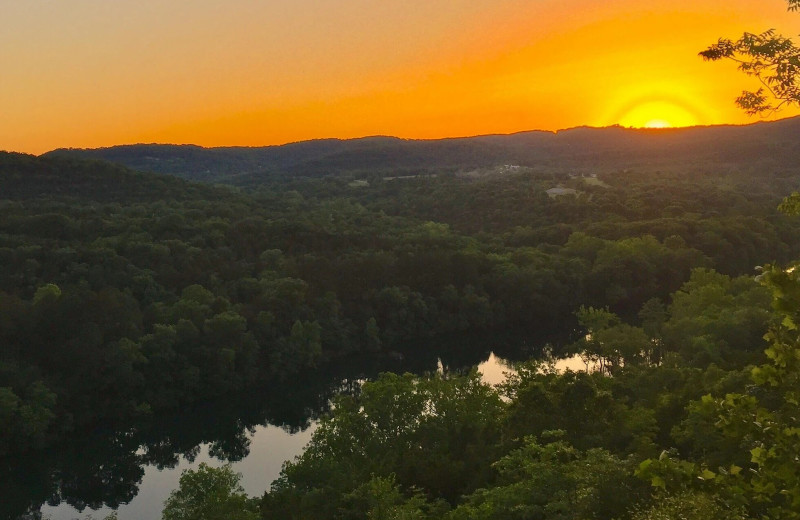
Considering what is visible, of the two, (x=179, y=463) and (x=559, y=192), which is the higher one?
(x=559, y=192)

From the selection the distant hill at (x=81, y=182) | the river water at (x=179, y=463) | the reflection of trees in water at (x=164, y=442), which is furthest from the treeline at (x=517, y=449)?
the distant hill at (x=81, y=182)

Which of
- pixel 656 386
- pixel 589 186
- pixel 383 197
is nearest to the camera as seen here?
pixel 656 386

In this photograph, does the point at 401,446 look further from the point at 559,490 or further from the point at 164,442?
the point at 164,442

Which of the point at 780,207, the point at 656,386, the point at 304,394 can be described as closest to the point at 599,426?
the point at 656,386

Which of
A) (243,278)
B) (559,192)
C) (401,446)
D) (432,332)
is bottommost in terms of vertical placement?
(432,332)

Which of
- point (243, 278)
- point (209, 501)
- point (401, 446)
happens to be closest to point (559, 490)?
point (401, 446)

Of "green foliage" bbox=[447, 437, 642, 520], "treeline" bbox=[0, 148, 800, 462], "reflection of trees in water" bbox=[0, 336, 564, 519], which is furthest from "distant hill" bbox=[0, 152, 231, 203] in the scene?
"green foliage" bbox=[447, 437, 642, 520]

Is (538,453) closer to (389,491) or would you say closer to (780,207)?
(389,491)

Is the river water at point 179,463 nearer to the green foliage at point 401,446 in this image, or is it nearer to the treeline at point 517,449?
the green foliage at point 401,446
